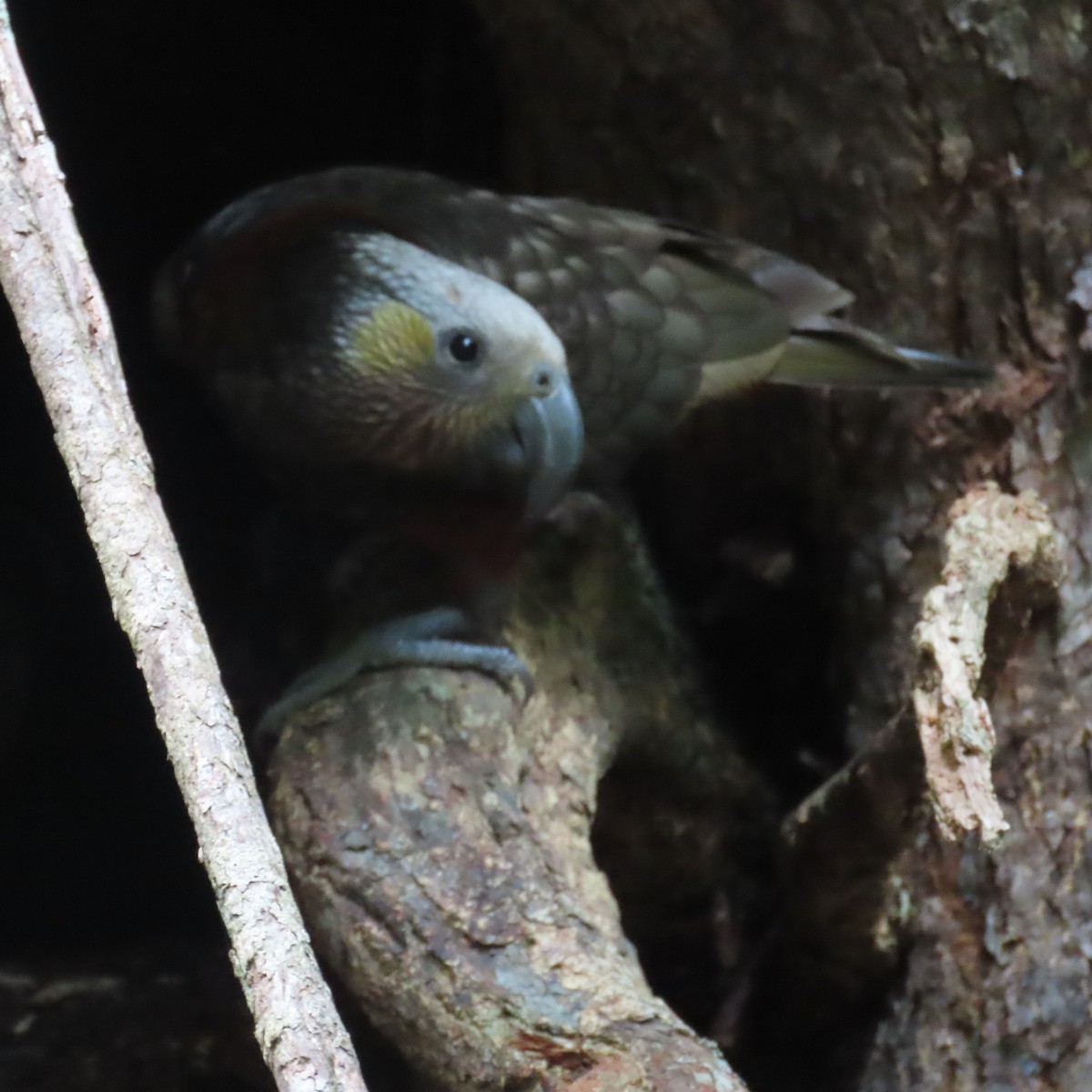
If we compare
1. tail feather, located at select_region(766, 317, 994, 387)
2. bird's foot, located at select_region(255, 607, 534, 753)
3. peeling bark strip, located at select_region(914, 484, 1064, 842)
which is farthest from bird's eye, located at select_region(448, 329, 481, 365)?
peeling bark strip, located at select_region(914, 484, 1064, 842)

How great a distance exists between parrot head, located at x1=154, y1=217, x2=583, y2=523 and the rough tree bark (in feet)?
0.95

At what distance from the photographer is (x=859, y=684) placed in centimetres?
223

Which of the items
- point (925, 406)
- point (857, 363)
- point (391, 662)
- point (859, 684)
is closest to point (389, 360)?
point (391, 662)

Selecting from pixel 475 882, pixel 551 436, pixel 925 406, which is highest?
pixel 925 406

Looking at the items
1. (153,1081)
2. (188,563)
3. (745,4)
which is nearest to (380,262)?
(745,4)

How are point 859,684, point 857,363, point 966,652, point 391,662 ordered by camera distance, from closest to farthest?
point 966,652 → point 391,662 → point 857,363 → point 859,684

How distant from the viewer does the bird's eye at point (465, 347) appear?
1974 mm

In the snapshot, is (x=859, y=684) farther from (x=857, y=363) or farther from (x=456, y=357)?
(x=456, y=357)

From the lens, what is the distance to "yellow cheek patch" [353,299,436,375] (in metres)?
1.97

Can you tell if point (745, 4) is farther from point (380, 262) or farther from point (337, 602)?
point (337, 602)

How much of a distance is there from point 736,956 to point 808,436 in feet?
3.13

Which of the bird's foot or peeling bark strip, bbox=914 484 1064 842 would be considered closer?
peeling bark strip, bbox=914 484 1064 842

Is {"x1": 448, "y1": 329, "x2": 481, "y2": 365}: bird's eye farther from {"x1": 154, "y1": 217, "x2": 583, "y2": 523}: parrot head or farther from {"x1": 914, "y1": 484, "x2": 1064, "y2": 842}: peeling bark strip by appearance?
{"x1": 914, "y1": 484, "x2": 1064, "y2": 842}: peeling bark strip

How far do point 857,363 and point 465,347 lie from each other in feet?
2.05
